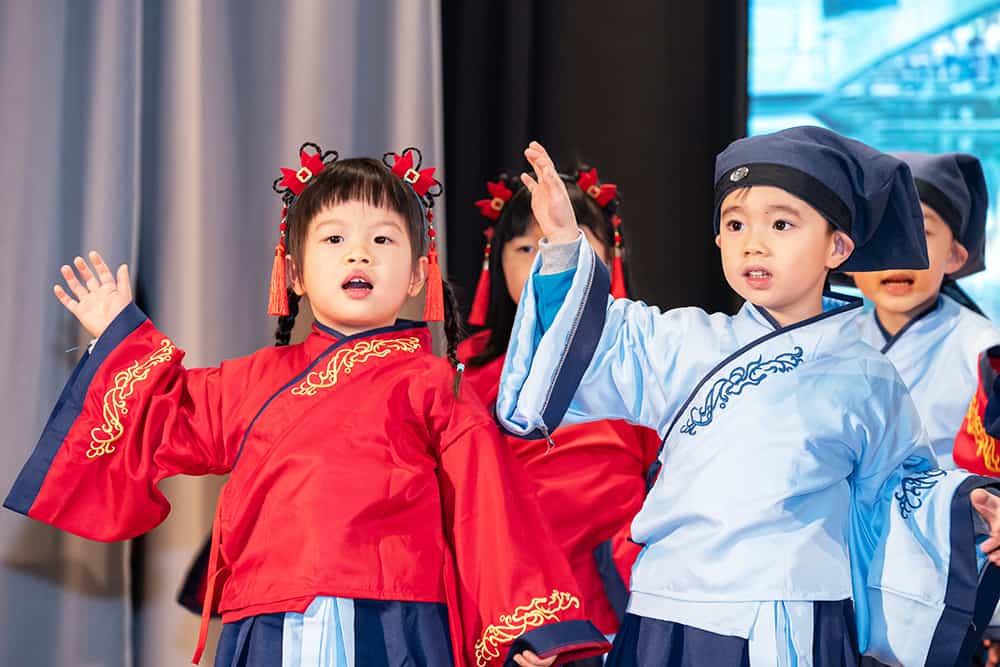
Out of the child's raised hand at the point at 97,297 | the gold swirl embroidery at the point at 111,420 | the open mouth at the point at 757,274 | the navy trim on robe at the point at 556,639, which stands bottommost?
the navy trim on robe at the point at 556,639

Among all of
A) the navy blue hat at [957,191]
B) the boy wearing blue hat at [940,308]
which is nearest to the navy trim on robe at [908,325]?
the boy wearing blue hat at [940,308]

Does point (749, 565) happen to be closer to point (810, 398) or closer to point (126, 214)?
point (810, 398)

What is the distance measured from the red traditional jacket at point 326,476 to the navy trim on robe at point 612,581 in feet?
1.46

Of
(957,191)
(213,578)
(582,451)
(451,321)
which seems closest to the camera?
(213,578)

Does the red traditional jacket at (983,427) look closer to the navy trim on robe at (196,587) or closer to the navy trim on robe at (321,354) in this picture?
the navy trim on robe at (321,354)

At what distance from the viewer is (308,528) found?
171 cm

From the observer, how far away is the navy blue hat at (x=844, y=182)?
Result: 66.6 inches

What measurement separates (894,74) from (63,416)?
7.10 ft

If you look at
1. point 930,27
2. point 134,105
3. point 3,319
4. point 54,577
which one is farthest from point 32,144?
point 930,27

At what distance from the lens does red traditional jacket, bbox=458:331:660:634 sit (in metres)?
2.13

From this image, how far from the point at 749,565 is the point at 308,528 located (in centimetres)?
65

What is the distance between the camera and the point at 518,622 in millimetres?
1692

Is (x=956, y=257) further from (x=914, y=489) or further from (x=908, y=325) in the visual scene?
(x=914, y=489)

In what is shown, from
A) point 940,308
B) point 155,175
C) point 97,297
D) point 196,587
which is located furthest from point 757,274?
point 155,175
